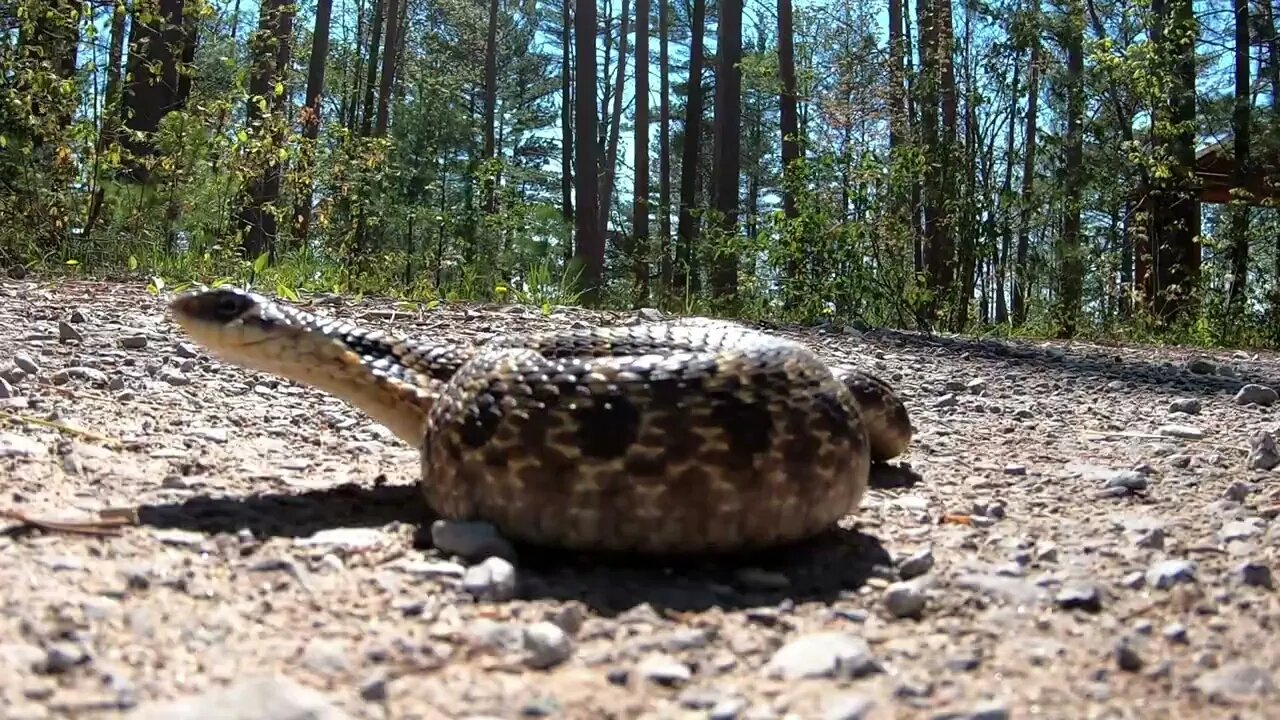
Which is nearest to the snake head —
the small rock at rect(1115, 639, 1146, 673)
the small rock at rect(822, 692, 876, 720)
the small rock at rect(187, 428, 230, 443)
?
the small rock at rect(187, 428, 230, 443)

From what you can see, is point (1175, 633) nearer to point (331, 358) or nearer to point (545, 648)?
point (545, 648)

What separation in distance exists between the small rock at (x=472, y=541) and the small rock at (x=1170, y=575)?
4.77 feet

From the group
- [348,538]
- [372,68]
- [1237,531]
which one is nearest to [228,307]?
[348,538]

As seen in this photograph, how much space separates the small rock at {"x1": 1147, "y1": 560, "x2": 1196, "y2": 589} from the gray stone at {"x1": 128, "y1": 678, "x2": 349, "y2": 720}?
70.0 inches

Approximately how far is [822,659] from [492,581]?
2.37 ft

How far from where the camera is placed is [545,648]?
6.07 feet

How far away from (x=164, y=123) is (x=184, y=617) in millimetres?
8350

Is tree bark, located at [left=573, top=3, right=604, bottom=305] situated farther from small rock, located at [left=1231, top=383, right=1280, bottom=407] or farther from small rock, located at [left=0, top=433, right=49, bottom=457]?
small rock, located at [left=0, top=433, right=49, bottom=457]

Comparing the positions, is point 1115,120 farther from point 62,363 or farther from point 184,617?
point 184,617

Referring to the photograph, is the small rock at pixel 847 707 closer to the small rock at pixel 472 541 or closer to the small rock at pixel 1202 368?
the small rock at pixel 472 541

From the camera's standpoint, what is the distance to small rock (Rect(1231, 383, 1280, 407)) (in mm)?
5703

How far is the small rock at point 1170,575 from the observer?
233 centimetres

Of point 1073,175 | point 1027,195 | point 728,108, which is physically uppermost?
point 728,108

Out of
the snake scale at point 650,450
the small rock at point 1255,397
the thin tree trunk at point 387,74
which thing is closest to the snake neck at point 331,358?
the snake scale at point 650,450
